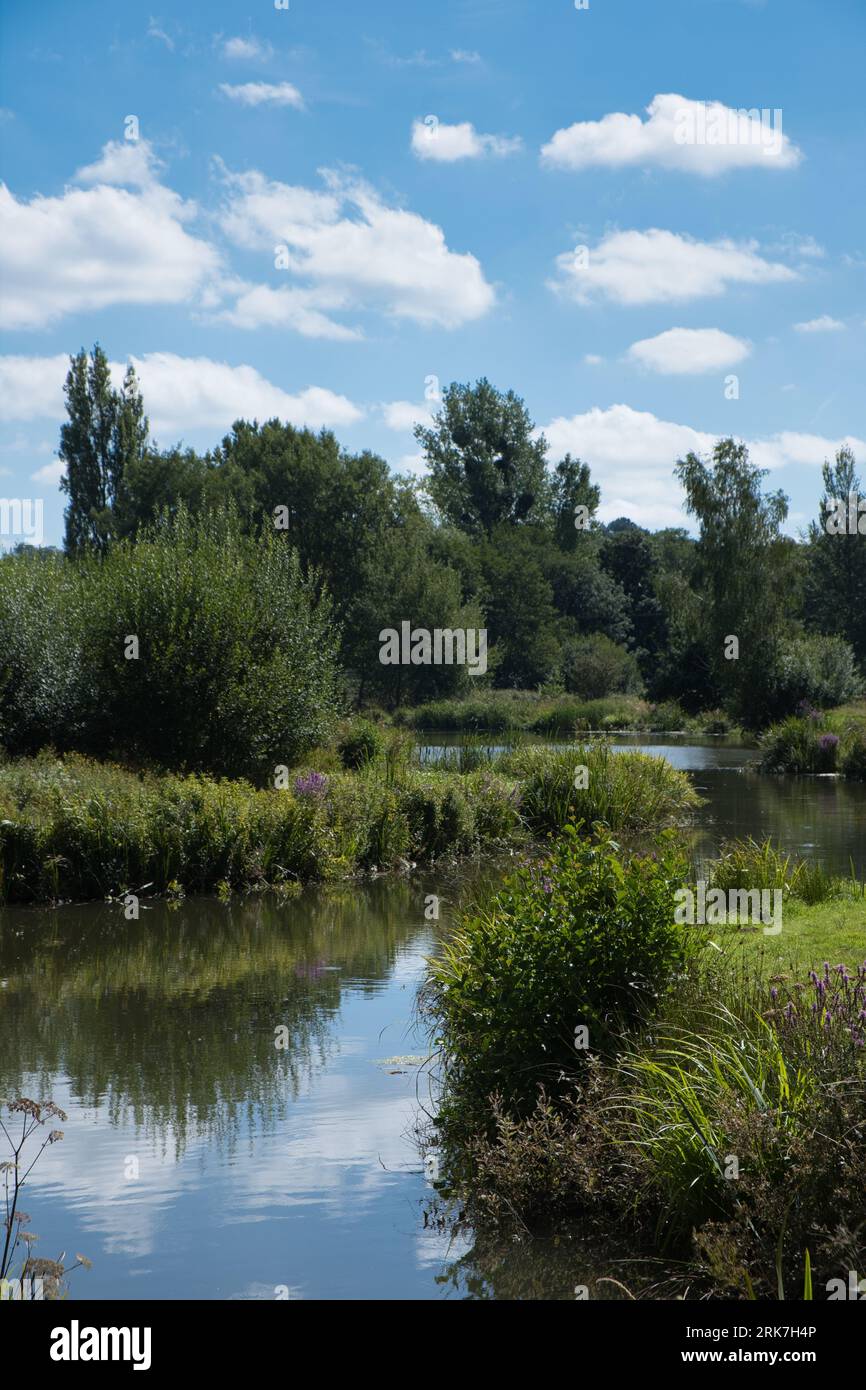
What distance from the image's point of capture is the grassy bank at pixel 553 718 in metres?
52.6

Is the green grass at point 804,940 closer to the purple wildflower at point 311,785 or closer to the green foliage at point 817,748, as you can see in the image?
the purple wildflower at point 311,785

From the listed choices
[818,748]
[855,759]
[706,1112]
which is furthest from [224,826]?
[818,748]

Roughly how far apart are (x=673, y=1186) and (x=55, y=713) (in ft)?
63.8

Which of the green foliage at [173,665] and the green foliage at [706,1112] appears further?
the green foliage at [173,665]

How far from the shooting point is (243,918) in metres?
14.3

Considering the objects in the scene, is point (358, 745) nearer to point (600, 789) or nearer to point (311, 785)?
point (600, 789)

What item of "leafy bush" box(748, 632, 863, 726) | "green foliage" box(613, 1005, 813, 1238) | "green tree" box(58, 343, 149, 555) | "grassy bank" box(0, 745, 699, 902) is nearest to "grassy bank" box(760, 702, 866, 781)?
"leafy bush" box(748, 632, 863, 726)

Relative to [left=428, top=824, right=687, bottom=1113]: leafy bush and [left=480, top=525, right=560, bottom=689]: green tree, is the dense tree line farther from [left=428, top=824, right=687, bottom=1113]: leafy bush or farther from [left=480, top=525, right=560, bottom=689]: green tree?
[left=428, top=824, right=687, bottom=1113]: leafy bush

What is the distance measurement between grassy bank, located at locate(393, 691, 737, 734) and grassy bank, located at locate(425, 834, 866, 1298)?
4448 centimetres

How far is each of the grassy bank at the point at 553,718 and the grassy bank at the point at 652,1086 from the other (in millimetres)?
44477

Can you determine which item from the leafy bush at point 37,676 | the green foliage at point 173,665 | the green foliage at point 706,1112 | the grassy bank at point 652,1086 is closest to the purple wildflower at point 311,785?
the green foliage at point 173,665

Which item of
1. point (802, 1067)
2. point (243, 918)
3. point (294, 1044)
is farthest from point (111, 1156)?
point (243, 918)

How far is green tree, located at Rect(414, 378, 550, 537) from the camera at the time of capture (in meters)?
A: 81.8
